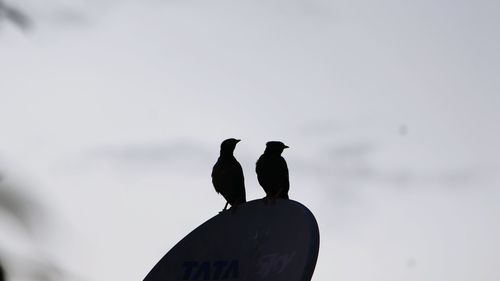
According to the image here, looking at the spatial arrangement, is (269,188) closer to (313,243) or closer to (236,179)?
(236,179)

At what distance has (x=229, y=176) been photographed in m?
20.4

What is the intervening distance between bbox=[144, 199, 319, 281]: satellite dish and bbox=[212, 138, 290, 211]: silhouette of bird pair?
273 mm

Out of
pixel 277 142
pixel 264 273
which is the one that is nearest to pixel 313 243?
pixel 264 273

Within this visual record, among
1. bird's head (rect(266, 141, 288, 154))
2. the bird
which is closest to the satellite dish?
the bird

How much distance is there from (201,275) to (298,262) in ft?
10.2

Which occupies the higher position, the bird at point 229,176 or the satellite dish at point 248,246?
the bird at point 229,176

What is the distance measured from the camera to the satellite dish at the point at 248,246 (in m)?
18.0

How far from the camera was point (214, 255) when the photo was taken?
20172 millimetres

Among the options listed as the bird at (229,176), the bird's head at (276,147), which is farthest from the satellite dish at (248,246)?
the bird's head at (276,147)

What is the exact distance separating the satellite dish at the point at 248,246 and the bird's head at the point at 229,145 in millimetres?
1040

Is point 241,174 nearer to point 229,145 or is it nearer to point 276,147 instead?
point 229,145

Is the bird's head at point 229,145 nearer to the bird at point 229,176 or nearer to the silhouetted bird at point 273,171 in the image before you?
the bird at point 229,176

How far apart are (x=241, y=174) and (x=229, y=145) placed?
589 mm

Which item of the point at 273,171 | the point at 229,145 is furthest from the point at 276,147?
the point at 229,145
